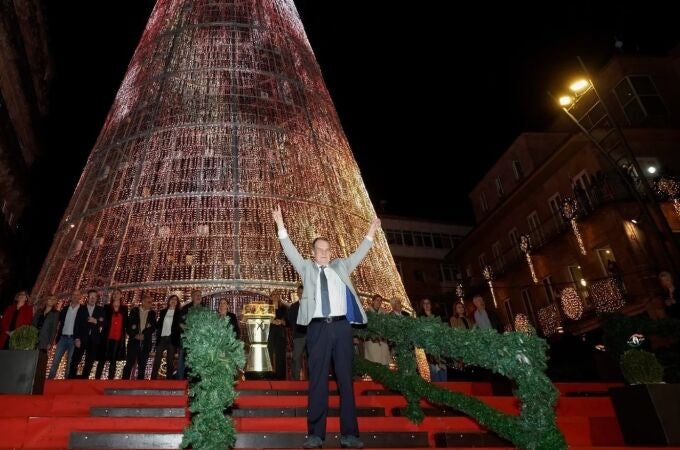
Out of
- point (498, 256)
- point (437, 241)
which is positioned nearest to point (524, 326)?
point (498, 256)

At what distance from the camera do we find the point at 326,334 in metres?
4.23

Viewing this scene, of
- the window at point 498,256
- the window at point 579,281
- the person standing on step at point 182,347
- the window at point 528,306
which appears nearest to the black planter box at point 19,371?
the person standing on step at point 182,347

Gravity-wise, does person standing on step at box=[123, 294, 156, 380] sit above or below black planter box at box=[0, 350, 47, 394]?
above

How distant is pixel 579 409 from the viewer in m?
6.43

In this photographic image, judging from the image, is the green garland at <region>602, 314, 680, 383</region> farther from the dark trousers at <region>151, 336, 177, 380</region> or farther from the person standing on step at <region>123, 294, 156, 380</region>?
the person standing on step at <region>123, 294, 156, 380</region>

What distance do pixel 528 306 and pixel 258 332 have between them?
61.8 feet

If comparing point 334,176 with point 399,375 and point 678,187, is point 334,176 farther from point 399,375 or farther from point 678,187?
point 678,187

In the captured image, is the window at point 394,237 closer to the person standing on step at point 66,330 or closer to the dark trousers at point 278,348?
the dark trousers at point 278,348

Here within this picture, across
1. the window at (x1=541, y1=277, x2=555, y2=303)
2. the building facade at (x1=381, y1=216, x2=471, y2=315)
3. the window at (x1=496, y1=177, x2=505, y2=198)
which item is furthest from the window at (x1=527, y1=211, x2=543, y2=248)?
the building facade at (x1=381, y1=216, x2=471, y2=315)

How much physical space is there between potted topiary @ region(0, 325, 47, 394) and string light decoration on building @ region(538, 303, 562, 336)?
20322mm

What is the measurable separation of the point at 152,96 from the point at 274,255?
17.7 feet

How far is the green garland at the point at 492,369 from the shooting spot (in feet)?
14.2

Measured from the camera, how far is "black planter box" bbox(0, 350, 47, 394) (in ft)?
18.8

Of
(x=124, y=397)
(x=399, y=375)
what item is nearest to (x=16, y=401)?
(x=124, y=397)
